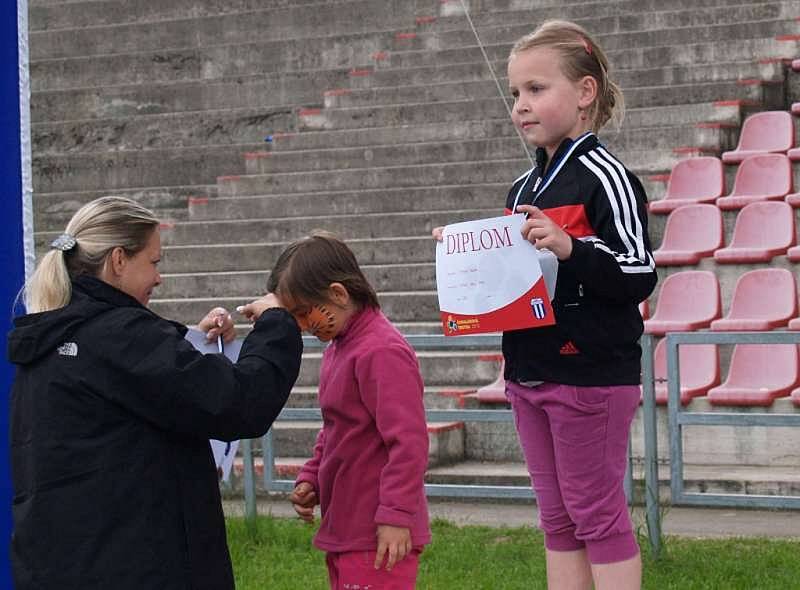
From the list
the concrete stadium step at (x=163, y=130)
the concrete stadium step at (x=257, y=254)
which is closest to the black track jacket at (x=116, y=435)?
the concrete stadium step at (x=257, y=254)

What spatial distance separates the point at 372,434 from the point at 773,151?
23.7 feet

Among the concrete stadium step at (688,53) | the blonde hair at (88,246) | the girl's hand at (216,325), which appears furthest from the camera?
the concrete stadium step at (688,53)

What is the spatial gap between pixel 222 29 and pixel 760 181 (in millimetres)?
6348

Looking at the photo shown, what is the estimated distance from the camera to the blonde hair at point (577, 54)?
381 centimetres

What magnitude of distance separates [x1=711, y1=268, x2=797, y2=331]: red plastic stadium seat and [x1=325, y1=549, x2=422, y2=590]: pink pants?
5.27 metres

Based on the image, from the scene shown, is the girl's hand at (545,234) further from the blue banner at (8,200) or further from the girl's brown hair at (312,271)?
the blue banner at (8,200)

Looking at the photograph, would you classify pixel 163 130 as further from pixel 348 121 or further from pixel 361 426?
pixel 361 426

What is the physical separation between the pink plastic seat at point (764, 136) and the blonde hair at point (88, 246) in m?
7.46

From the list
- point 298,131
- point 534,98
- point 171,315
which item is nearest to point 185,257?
point 171,315

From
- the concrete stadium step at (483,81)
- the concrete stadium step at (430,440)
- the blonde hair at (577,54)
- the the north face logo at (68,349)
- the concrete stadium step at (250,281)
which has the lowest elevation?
the concrete stadium step at (430,440)

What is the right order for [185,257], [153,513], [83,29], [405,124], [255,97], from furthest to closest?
[83,29], [255,97], [405,124], [185,257], [153,513]

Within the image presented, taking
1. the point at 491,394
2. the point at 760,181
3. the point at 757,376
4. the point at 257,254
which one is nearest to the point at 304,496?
the point at 491,394

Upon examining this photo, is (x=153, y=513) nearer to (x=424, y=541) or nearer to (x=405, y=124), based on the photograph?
(x=424, y=541)

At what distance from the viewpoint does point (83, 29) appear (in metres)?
14.8
